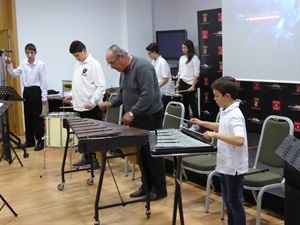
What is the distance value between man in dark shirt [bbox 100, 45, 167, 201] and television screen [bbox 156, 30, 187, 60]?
182 inches

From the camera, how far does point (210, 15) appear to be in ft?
25.5

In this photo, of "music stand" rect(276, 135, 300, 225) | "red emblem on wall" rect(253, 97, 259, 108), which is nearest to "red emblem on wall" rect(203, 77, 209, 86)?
"red emblem on wall" rect(253, 97, 259, 108)

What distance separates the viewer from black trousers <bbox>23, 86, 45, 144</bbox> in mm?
6742

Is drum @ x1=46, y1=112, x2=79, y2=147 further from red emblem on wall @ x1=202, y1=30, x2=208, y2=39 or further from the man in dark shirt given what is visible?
red emblem on wall @ x1=202, y1=30, x2=208, y2=39

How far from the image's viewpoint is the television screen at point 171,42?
8797 mm

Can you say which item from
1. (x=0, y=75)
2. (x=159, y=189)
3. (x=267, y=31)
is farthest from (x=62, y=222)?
(x=267, y=31)

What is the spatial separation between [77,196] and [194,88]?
3.76 meters

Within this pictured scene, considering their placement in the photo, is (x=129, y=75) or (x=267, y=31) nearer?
(x=129, y=75)

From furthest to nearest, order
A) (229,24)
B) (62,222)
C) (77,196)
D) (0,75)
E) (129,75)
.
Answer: (229,24)
(0,75)
(77,196)
(129,75)
(62,222)

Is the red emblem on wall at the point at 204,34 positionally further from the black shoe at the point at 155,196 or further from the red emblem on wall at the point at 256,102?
the black shoe at the point at 155,196

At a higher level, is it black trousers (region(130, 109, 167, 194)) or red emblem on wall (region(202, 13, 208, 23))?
red emblem on wall (region(202, 13, 208, 23))

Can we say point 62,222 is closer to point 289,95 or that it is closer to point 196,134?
point 196,134

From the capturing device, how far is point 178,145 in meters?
2.86

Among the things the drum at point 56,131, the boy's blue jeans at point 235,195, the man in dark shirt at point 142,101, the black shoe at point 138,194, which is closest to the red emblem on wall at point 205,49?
the drum at point 56,131
